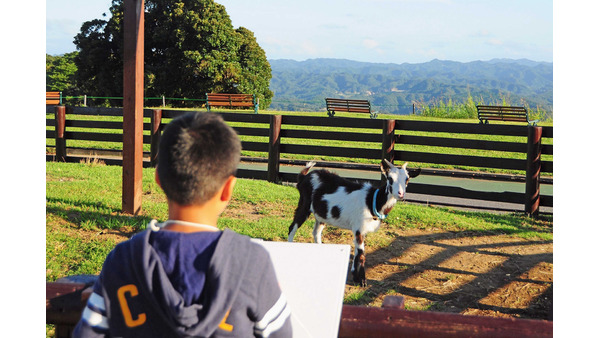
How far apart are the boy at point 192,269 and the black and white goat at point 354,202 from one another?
3.94 m

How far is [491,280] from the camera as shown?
5.92m

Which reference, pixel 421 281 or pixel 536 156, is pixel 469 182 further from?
pixel 421 281

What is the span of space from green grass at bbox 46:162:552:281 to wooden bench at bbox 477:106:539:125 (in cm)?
1333

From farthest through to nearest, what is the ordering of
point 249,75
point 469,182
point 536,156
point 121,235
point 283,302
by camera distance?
point 249,75, point 469,182, point 536,156, point 121,235, point 283,302

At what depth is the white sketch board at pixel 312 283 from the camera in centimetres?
188

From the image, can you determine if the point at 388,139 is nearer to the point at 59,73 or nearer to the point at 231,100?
the point at 231,100

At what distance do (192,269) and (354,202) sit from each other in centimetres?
443

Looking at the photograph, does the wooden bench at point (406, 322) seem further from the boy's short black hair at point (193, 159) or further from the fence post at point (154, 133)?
the fence post at point (154, 133)

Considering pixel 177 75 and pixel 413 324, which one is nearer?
pixel 413 324

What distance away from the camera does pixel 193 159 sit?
64.6 inches

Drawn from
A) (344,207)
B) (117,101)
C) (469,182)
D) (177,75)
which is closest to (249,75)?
(177,75)

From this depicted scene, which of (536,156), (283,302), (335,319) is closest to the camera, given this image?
(283,302)

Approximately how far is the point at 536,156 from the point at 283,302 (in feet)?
Answer: 29.2

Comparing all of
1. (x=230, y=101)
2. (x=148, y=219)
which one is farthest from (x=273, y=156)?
(x=230, y=101)
